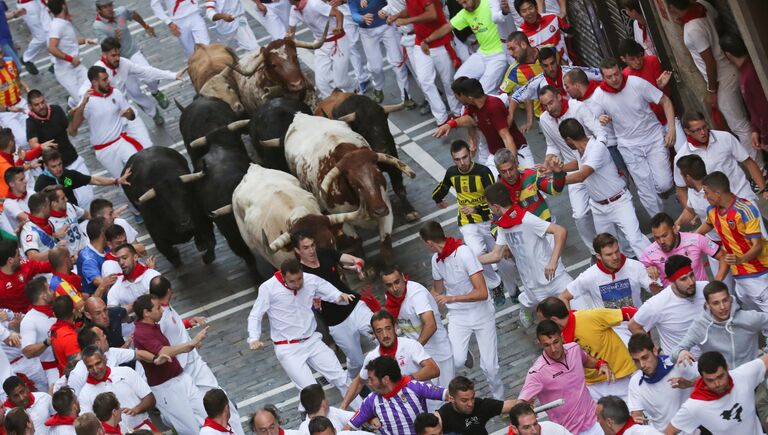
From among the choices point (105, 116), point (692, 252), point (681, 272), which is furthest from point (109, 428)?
point (105, 116)

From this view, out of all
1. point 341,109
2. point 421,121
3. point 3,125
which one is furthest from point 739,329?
point 3,125

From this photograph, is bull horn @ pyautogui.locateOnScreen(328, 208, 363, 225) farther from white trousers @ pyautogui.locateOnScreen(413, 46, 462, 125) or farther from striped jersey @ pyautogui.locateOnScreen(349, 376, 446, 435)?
striped jersey @ pyautogui.locateOnScreen(349, 376, 446, 435)

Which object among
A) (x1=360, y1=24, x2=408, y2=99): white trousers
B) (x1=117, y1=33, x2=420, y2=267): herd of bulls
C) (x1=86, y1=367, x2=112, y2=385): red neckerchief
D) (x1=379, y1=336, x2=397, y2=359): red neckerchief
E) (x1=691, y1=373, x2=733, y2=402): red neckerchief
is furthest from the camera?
(x1=360, y1=24, x2=408, y2=99): white trousers

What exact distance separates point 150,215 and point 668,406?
9.80 metres

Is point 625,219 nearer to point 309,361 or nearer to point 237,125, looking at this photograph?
point 309,361

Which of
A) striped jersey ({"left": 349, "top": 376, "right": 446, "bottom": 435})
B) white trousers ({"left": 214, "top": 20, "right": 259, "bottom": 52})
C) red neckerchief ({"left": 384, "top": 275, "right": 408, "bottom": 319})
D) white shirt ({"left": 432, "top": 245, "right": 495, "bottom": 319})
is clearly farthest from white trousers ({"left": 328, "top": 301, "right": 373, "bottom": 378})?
white trousers ({"left": 214, "top": 20, "right": 259, "bottom": 52})

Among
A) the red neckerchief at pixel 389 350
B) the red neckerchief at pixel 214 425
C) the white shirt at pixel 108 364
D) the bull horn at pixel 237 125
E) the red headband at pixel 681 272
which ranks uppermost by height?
the white shirt at pixel 108 364

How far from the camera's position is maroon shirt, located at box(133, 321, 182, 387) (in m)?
15.4

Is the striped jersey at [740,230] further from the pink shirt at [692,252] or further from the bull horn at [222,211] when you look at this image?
the bull horn at [222,211]

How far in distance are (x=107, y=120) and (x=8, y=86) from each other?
10.5ft

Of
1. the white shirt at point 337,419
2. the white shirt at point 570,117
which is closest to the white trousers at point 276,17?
the white shirt at point 570,117

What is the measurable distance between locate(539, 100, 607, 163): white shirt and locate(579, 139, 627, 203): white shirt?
29cm

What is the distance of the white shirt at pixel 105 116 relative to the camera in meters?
21.3

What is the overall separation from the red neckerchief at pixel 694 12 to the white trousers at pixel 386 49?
21.5 ft
